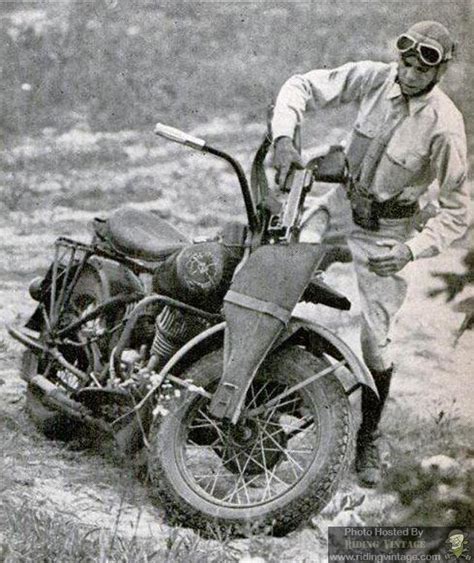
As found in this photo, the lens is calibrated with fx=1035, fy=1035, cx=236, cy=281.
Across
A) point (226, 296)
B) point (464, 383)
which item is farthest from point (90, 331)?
point (464, 383)

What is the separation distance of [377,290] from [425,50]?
3.13 ft

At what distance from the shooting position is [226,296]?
12.1ft

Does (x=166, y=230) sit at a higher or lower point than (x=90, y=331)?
higher

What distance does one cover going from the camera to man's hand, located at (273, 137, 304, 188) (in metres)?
3.72

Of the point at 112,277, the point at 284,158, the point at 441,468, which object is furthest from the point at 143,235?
the point at 441,468

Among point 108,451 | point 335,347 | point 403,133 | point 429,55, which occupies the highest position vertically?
point 429,55

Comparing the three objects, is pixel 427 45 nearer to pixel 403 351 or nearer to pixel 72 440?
pixel 403 351

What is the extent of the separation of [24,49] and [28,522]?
6.60 ft

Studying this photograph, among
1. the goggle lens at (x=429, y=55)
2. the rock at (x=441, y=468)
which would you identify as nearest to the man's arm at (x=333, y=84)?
the goggle lens at (x=429, y=55)

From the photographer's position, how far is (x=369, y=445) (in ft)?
13.5

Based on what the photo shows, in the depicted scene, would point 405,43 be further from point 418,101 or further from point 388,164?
point 388,164

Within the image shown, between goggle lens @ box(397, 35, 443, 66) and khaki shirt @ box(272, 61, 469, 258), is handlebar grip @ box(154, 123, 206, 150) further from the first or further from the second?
goggle lens @ box(397, 35, 443, 66)

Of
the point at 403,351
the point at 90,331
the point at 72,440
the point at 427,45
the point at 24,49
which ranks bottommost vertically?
the point at 72,440

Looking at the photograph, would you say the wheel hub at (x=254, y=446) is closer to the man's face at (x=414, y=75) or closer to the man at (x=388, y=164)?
the man at (x=388, y=164)
